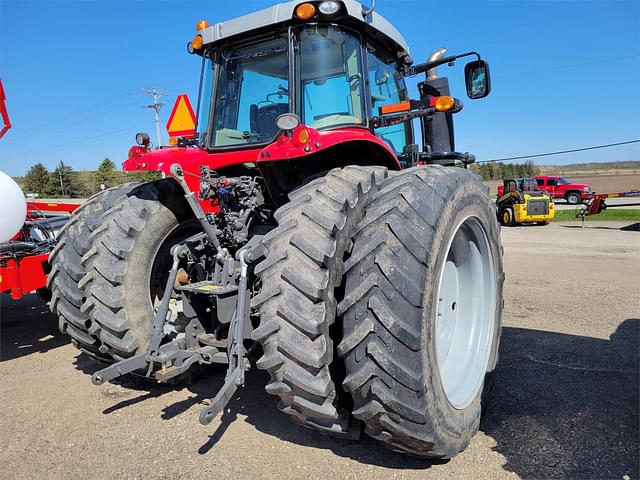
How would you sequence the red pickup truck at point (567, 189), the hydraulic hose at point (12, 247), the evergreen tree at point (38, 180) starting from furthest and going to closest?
1. the evergreen tree at point (38, 180)
2. the red pickup truck at point (567, 189)
3. the hydraulic hose at point (12, 247)

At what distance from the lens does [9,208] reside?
13.3 ft

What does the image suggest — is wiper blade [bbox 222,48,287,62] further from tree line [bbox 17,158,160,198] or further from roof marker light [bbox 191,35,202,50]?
tree line [bbox 17,158,160,198]

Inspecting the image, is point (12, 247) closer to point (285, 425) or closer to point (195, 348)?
point (195, 348)

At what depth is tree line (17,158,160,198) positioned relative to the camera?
3934 cm

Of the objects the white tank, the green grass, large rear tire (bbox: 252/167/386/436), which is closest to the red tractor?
large rear tire (bbox: 252/167/386/436)

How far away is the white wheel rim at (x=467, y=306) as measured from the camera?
2.92m

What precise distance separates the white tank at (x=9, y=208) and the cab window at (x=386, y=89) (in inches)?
128

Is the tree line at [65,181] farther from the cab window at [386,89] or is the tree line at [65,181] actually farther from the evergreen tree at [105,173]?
the cab window at [386,89]

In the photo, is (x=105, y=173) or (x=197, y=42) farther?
(x=105, y=173)

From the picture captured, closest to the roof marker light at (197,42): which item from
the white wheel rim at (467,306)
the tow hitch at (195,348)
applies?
the tow hitch at (195,348)

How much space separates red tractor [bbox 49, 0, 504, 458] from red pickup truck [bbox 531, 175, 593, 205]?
26.0 meters

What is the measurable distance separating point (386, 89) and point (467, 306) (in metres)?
1.83

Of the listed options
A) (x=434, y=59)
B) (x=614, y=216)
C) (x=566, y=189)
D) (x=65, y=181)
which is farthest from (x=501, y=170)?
(x=434, y=59)

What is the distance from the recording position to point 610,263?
8.39 metres
